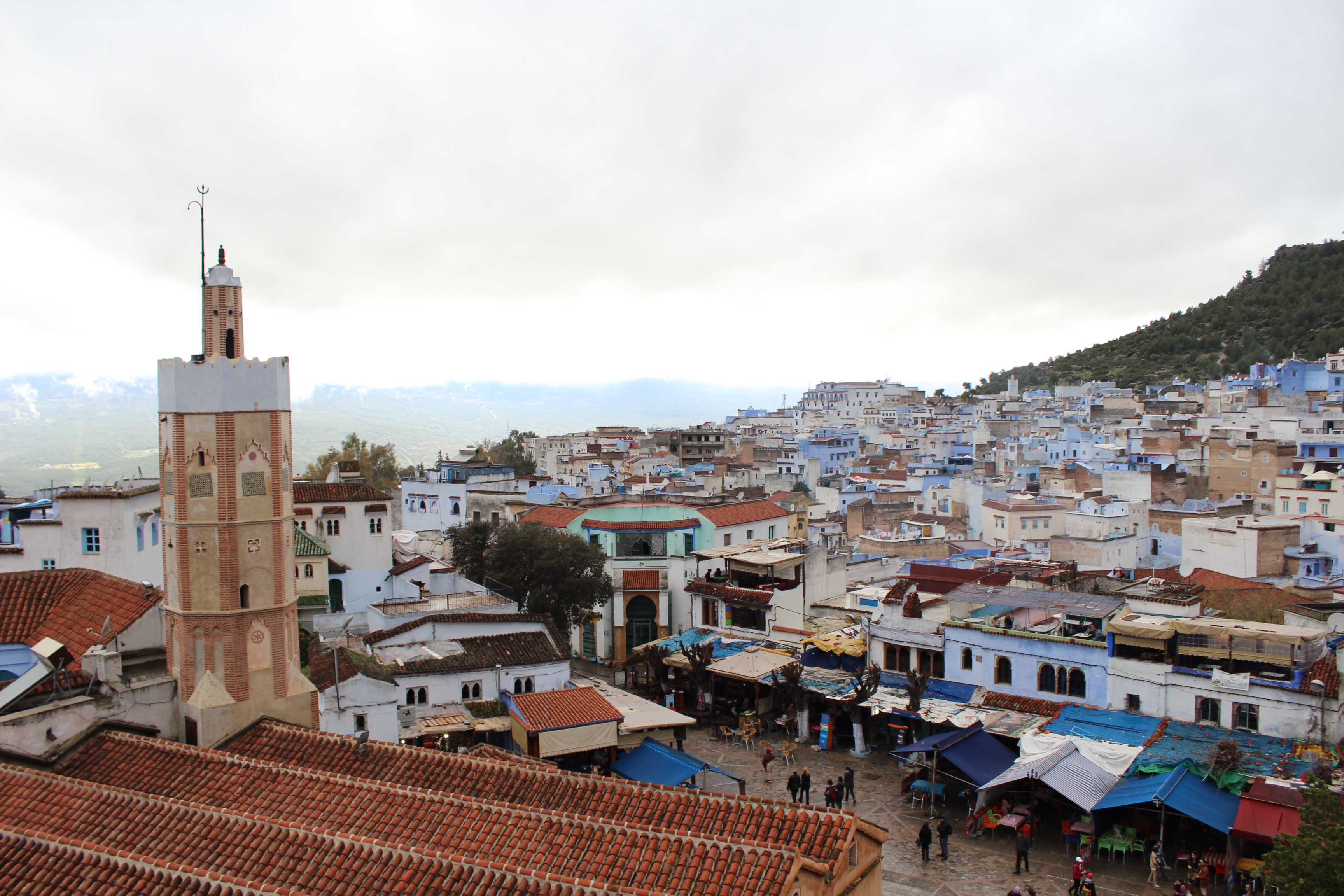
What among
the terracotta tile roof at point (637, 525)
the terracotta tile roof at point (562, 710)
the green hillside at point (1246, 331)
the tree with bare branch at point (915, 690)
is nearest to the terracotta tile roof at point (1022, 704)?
the tree with bare branch at point (915, 690)

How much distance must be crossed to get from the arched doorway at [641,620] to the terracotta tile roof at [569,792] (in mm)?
18806

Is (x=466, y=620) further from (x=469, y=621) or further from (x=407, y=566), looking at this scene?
(x=407, y=566)

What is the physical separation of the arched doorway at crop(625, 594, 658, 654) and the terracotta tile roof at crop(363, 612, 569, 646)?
7.37 meters

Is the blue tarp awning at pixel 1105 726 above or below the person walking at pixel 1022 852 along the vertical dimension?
above

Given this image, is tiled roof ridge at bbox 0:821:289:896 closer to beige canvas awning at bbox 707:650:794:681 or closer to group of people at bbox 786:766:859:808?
group of people at bbox 786:766:859:808

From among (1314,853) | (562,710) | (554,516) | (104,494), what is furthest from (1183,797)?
(554,516)

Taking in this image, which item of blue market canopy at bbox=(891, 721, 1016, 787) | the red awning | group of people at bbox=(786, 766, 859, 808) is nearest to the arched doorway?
group of people at bbox=(786, 766, 859, 808)

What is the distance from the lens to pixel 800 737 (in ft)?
76.1

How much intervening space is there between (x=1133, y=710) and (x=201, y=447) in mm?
17643

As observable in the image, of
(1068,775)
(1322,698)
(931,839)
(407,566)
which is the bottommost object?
(931,839)

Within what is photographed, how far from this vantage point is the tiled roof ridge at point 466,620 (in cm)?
2266

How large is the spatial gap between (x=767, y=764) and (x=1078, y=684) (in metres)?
6.76

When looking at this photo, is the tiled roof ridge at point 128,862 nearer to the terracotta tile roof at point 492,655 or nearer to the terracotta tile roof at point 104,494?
the terracotta tile roof at point 492,655

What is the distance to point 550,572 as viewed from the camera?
29156mm
